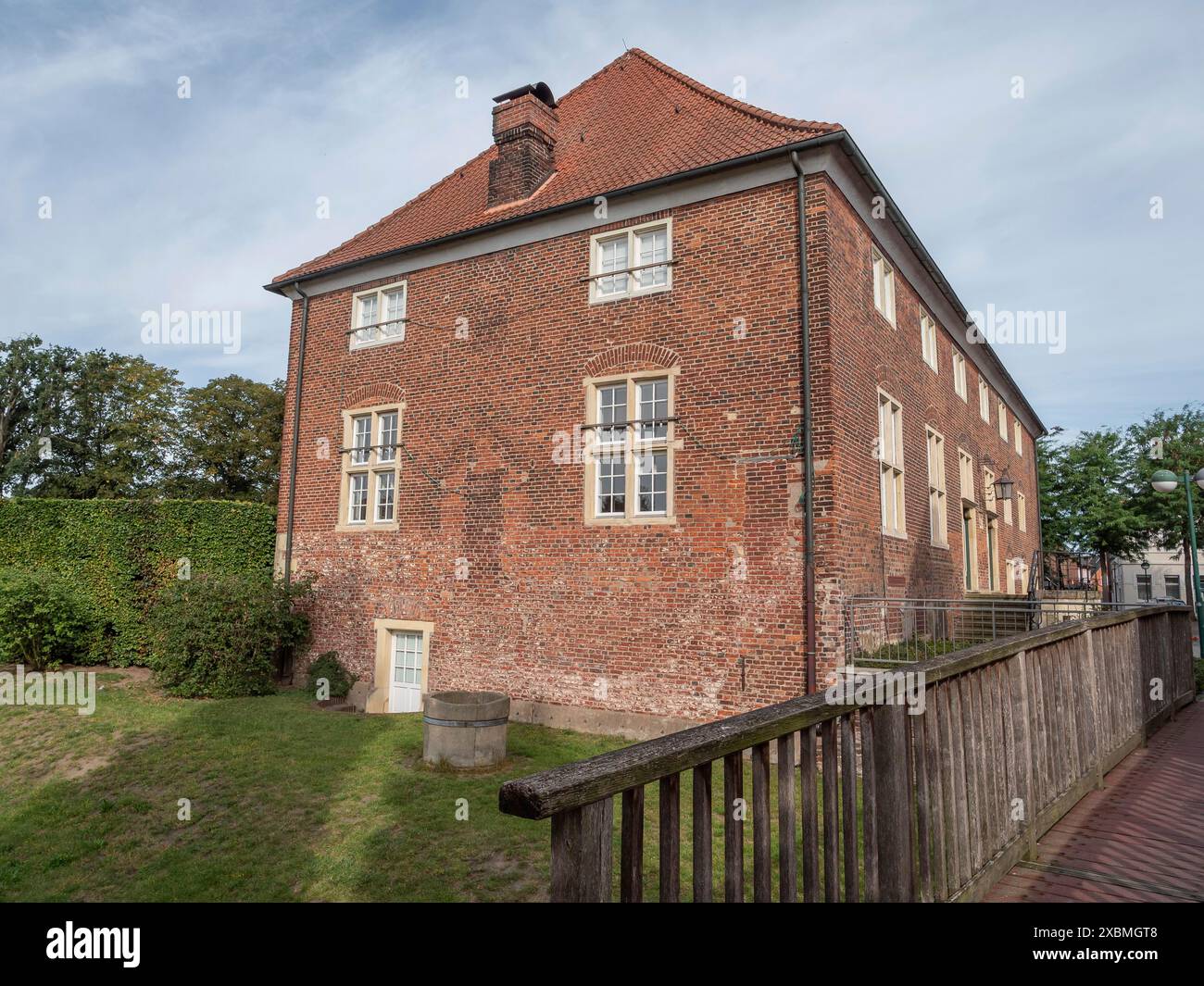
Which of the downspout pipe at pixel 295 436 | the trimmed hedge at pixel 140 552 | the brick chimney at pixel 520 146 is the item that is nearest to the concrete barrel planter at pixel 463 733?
the downspout pipe at pixel 295 436

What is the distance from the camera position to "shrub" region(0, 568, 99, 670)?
1420 centimetres

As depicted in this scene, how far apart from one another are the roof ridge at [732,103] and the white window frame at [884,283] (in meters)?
2.46

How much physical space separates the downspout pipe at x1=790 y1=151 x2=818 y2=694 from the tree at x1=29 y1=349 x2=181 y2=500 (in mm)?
28472

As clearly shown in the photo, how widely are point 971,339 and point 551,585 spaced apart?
13.3m

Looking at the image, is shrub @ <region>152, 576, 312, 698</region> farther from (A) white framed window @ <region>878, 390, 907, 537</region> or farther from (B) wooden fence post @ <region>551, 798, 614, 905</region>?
(B) wooden fence post @ <region>551, 798, 614, 905</region>

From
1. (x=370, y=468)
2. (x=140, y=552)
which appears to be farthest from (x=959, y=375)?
(x=140, y=552)

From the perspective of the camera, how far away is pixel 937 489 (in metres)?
15.1

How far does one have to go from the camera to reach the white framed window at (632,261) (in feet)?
37.3

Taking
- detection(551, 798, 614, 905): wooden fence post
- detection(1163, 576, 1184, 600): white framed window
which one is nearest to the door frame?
detection(551, 798, 614, 905): wooden fence post

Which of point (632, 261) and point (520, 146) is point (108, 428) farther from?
point (632, 261)

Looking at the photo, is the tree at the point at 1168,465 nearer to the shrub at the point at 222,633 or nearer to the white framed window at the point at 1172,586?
the white framed window at the point at 1172,586

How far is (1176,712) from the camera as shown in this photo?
10453 millimetres

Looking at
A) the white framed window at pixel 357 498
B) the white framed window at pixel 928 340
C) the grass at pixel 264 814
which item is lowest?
the grass at pixel 264 814
